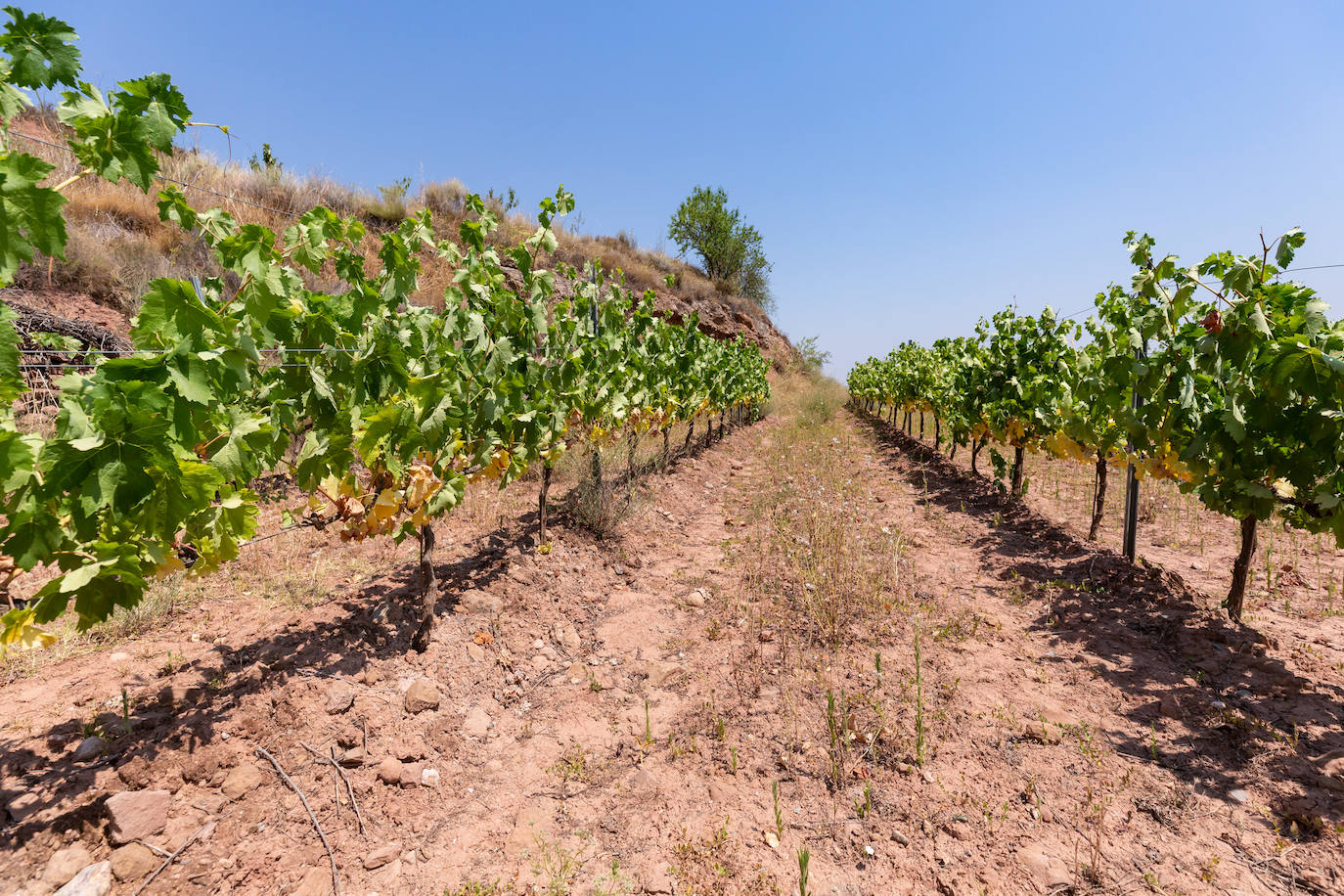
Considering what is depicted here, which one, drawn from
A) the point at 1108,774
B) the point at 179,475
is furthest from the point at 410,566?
the point at 1108,774

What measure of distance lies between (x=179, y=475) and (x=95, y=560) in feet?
1.70

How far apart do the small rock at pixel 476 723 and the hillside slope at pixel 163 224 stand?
279 cm

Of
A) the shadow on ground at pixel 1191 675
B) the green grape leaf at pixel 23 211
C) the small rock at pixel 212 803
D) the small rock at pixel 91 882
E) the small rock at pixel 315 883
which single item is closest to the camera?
the green grape leaf at pixel 23 211

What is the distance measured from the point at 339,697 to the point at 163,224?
418 inches

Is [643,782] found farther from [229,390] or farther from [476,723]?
[229,390]

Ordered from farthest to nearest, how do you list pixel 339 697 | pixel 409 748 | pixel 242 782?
pixel 339 697, pixel 409 748, pixel 242 782

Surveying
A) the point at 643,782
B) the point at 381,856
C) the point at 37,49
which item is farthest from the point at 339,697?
the point at 37,49

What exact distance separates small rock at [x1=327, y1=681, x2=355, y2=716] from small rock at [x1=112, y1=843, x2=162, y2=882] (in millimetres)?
854

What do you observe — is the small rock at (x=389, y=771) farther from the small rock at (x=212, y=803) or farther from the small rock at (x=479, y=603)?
the small rock at (x=479, y=603)

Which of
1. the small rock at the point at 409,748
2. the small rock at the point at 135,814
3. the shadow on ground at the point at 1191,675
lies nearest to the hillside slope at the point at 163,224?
the small rock at the point at 135,814

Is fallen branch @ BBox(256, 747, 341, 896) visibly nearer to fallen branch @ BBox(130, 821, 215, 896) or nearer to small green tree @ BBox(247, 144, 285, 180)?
fallen branch @ BBox(130, 821, 215, 896)

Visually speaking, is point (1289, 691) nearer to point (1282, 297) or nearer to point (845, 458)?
point (1282, 297)

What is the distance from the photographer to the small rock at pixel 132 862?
212 cm

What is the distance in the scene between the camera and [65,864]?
2.12 metres
